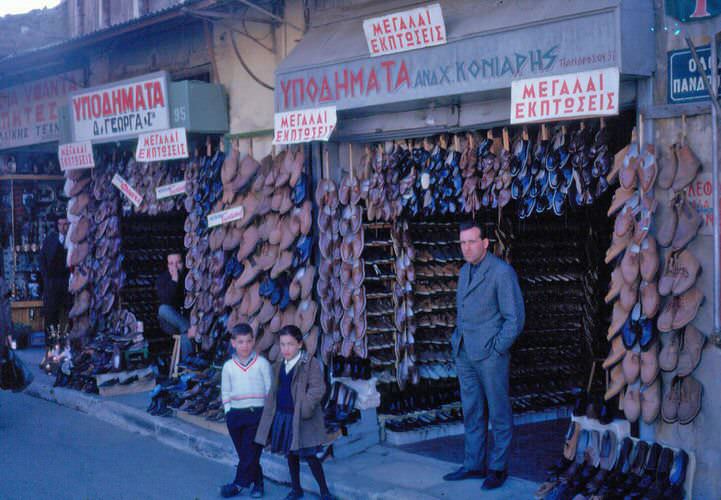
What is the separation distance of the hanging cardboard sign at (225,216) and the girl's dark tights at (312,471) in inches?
128

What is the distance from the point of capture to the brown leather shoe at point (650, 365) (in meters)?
5.33

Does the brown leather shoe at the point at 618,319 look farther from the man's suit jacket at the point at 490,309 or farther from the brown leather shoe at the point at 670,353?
the man's suit jacket at the point at 490,309

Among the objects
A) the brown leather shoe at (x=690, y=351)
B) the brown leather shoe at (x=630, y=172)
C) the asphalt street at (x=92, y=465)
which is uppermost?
the brown leather shoe at (x=630, y=172)

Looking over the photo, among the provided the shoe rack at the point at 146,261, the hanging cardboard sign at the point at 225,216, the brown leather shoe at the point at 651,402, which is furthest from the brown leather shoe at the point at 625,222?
the shoe rack at the point at 146,261

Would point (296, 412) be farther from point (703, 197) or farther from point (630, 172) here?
point (703, 197)

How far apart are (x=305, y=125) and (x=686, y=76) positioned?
11.2 ft

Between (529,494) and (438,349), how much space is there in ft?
8.45

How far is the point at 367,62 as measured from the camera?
275 inches

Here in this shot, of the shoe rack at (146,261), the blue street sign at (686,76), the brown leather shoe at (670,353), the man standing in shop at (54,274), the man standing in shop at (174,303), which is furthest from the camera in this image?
the man standing in shop at (54,274)

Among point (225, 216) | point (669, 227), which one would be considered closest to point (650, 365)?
point (669, 227)

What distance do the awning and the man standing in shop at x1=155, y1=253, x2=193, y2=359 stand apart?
2820mm

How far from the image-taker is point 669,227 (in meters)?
5.27

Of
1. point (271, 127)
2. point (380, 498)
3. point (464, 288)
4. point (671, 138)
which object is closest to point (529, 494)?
point (380, 498)

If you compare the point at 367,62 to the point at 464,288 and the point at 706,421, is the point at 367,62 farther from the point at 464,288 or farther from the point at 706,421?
the point at 706,421
